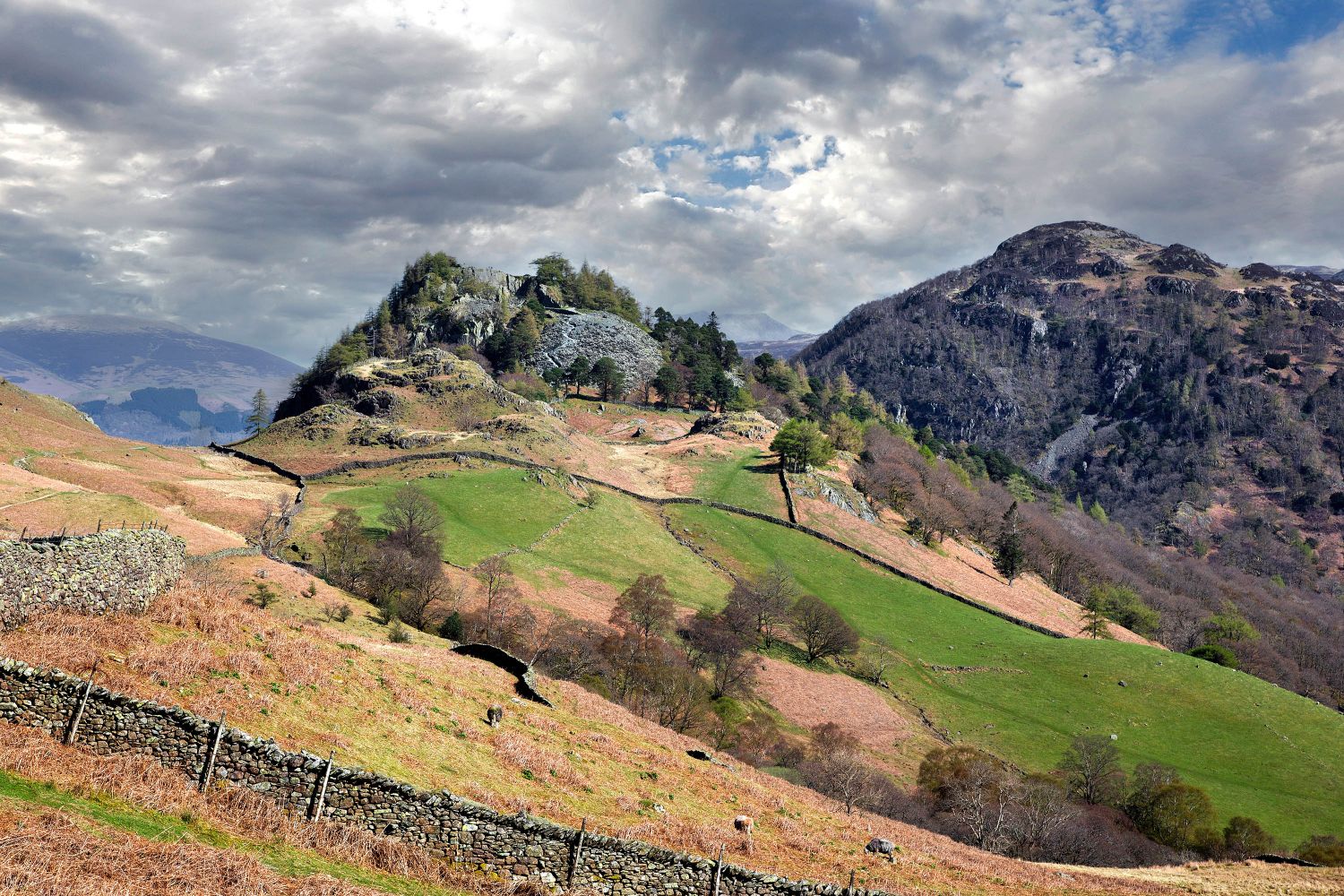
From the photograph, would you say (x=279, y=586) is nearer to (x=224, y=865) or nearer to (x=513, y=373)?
(x=224, y=865)

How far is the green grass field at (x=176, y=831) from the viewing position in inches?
532

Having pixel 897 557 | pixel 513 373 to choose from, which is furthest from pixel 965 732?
pixel 513 373

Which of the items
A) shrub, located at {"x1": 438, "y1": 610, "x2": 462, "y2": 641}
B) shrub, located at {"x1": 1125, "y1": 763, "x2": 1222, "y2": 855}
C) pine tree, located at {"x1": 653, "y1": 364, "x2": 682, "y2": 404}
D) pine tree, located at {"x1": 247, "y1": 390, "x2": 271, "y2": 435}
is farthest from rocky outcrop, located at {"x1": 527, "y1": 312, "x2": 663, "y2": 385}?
shrub, located at {"x1": 1125, "y1": 763, "x2": 1222, "y2": 855}

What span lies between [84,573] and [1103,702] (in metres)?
79.8

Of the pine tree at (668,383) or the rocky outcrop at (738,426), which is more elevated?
the pine tree at (668,383)

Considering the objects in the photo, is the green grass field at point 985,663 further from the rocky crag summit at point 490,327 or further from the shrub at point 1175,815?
the rocky crag summit at point 490,327

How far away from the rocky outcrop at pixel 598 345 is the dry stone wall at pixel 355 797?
16072 centimetres

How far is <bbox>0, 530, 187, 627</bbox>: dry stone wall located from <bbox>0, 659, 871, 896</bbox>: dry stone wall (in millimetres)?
2879

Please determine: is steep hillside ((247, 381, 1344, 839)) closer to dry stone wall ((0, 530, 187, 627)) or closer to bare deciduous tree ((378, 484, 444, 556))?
bare deciduous tree ((378, 484, 444, 556))

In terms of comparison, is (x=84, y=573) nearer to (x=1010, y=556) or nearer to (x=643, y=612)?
(x=643, y=612)

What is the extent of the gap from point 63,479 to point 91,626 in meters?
54.9

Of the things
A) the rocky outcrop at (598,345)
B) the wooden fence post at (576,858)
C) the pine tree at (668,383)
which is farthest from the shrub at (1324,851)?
the rocky outcrop at (598,345)

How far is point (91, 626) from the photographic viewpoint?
1823 cm

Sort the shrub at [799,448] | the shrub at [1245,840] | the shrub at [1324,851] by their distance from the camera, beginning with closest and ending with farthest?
the shrub at [1324,851], the shrub at [1245,840], the shrub at [799,448]
